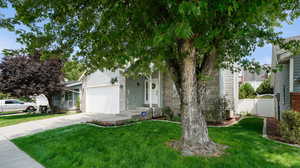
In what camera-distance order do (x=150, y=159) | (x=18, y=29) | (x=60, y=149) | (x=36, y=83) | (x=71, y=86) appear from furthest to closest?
1. (x=71, y=86)
2. (x=36, y=83)
3. (x=60, y=149)
4. (x=18, y=29)
5. (x=150, y=159)

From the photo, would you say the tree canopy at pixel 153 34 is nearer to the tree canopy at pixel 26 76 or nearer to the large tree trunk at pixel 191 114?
the large tree trunk at pixel 191 114

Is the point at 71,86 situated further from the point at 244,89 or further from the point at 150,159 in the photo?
the point at 244,89

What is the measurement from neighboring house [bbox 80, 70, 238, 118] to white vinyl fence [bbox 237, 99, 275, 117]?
1693 millimetres

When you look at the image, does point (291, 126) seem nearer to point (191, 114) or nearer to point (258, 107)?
point (191, 114)

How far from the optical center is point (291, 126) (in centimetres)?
514

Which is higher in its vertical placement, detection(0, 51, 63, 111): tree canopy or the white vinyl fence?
detection(0, 51, 63, 111): tree canopy

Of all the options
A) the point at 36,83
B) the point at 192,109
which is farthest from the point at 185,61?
the point at 36,83

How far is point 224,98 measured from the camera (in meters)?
8.96

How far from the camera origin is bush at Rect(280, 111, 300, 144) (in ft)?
16.3

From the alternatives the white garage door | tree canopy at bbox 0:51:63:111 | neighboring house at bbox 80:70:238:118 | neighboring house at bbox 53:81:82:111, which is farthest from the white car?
neighboring house at bbox 80:70:238:118

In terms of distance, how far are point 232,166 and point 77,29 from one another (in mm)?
5581

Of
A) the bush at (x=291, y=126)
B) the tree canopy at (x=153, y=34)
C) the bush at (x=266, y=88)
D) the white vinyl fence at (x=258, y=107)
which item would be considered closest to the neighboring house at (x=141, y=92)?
the white vinyl fence at (x=258, y=107)

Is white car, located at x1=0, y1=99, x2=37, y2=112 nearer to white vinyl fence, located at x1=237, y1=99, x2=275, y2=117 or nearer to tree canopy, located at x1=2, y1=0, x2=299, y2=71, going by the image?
tree canopy, located at x1=2, y1=0, x2=299, y2=71

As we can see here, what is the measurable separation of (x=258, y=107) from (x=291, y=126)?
25.0 feet
